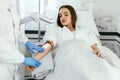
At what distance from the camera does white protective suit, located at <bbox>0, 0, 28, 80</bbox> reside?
1518mm

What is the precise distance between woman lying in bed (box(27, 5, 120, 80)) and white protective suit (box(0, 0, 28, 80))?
25 centimetres

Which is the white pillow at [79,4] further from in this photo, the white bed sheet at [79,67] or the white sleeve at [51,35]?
the white bed sheet at [79,67]

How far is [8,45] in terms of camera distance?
155 centimetres

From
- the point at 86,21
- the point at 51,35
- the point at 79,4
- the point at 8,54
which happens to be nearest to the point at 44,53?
the point at 51,35

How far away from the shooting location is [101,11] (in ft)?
9.93

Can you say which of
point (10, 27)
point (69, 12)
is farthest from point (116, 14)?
point (10, 27)

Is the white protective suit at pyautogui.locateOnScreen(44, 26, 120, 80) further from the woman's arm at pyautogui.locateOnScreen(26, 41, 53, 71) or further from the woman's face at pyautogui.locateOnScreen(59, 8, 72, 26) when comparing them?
the woman's face at pyautogui.locateOnScreen(59, 8, 72, 26)

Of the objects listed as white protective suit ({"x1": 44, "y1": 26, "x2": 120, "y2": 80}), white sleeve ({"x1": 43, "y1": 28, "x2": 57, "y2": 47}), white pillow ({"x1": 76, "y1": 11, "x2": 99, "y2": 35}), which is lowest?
white protective suit ({"x1": 44, "y1": 26, "x2": 120, "y2": 80})

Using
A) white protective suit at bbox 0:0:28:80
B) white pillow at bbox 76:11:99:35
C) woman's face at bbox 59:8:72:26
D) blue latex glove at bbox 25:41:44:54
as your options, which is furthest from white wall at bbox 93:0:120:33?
white protective suit at bbox 0:0:28:80

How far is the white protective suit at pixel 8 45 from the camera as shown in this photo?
4.98 feet

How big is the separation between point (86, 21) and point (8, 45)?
1457mm

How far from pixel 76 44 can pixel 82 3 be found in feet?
3.36

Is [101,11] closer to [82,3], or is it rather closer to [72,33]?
[82,3]

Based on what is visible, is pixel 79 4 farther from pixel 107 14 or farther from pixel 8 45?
pixel 8 45
